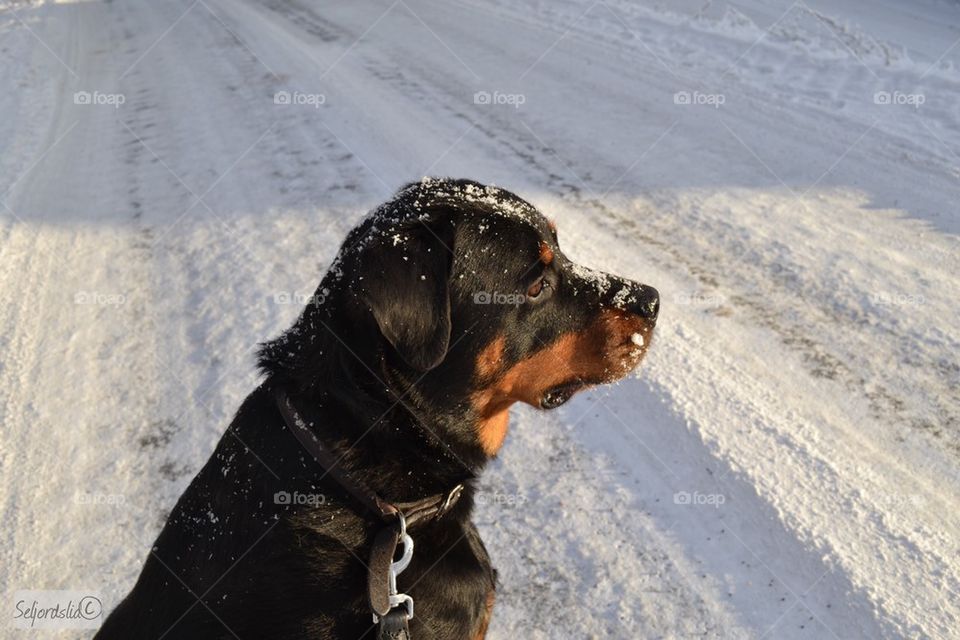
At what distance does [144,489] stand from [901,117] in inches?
296

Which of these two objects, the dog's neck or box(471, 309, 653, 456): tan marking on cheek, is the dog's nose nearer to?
box(471, 309, 653, 456): tan marking on cheek

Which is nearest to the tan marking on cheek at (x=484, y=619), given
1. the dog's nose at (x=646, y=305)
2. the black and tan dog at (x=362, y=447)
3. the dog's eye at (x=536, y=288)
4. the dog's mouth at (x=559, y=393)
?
the black and tan dog at (x=362, y=447)

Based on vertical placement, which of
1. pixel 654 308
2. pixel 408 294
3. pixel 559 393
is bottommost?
pixel 559 393

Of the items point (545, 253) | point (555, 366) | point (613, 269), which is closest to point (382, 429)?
point (555, 366)

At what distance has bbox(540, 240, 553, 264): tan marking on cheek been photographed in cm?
299

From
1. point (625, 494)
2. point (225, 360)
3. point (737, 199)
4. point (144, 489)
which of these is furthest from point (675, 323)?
point (144, 489)

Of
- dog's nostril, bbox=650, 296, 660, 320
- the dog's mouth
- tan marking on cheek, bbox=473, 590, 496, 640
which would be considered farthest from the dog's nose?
tan marking on cheek, bbox=473, 590, 496, 640

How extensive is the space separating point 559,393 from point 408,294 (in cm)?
86

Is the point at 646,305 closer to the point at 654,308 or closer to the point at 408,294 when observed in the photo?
the point at 654,308

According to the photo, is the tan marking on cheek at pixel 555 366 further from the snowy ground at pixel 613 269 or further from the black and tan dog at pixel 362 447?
the snowy ground at pixel 613 269

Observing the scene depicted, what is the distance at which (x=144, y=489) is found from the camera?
4242 mm

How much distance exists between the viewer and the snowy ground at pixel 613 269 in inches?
146

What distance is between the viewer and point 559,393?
3062 mm

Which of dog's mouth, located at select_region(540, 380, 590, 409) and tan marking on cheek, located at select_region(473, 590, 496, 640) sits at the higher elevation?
dog's mouth, located at select_region(540, 380, 590, 409)
